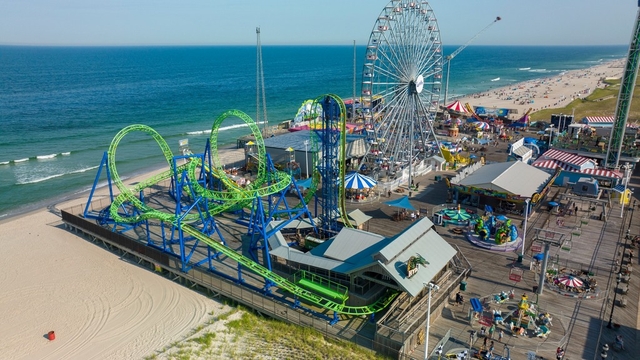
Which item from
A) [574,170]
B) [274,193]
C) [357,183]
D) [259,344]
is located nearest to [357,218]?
[274,193]

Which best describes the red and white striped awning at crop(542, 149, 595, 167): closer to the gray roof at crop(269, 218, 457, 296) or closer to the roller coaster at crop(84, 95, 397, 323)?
the roller coaster at crop(84, 95, 397, 323)

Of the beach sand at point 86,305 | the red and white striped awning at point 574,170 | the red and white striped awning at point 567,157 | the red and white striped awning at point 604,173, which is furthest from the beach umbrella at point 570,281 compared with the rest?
the red and white striped awning at point 567,157

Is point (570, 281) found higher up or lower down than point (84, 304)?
higher up

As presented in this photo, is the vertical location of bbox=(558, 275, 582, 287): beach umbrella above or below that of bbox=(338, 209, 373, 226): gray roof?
below

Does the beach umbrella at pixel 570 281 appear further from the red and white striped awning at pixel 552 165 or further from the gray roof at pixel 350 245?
the red and white striped awning at pixel 552 165

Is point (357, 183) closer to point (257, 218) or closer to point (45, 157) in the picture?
point (257, 218)

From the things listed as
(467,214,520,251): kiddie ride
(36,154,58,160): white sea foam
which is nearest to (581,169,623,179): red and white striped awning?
(467,214,520,251): kiddie ride

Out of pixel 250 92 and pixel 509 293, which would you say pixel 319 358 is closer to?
pixel 509 293

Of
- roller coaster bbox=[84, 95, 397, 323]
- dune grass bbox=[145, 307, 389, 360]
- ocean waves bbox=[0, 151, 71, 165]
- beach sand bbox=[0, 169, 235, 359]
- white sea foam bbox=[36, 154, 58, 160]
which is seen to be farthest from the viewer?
white sea foam bbox=[36, 154, 58, 160]
